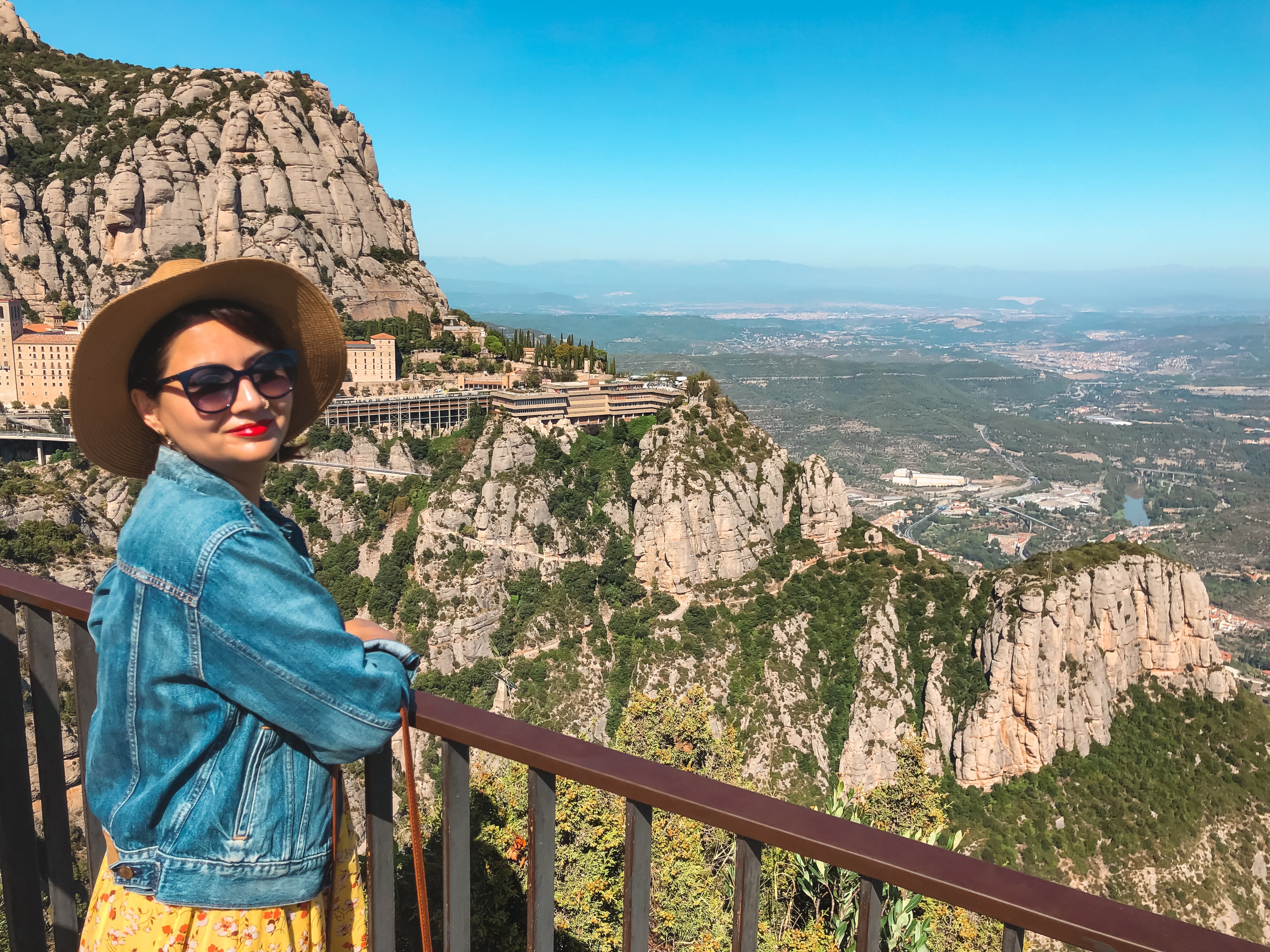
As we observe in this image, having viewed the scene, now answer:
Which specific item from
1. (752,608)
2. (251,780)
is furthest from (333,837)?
(752,608)

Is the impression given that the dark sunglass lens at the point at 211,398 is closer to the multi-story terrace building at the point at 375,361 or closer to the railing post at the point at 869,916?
the railing post at the point at 869,916

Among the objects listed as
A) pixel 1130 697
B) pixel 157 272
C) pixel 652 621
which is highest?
pixel 157 272

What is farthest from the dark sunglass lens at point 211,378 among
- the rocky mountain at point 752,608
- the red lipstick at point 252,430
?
the rocky mountain at point 752,608

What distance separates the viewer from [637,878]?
6.31 ft

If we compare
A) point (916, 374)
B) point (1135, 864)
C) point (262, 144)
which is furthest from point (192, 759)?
point (916, 374)

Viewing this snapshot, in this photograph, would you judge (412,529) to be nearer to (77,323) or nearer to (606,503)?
(606,503)

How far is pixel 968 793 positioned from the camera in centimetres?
3073

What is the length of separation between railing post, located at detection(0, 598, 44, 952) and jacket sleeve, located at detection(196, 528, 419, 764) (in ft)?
5.74

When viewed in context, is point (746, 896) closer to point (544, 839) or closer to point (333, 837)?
point (544, 839)

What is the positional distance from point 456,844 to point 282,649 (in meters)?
0.72

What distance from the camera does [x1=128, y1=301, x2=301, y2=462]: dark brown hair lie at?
6.81 feet

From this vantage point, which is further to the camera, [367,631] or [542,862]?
[367,631]

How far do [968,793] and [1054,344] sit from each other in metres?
182

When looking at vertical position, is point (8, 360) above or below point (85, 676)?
below
